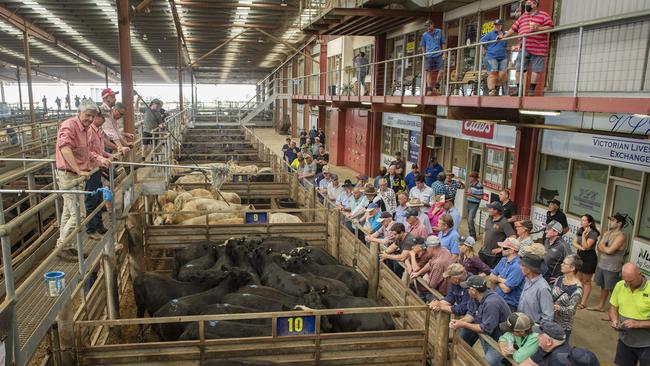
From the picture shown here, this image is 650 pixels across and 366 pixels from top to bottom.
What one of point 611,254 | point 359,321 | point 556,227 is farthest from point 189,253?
point 611,254

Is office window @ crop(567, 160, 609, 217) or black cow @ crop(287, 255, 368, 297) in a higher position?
office window @ crop(567, 160, 609, 217)

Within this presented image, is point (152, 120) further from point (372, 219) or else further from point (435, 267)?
point (435, 267)

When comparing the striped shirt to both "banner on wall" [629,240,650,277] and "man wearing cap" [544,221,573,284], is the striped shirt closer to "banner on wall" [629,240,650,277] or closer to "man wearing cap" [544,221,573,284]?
"man wearing cap" [544,221,573,284]

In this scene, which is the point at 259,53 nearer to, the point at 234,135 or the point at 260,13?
the point at 234,135

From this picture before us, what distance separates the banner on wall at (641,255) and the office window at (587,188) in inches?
42.1

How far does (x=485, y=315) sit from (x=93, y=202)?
17.7 ft

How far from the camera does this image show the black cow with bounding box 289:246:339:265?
9125mm

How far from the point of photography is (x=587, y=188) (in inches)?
435

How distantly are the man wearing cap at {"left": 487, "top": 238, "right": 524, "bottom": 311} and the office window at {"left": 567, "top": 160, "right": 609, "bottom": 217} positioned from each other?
5285mm

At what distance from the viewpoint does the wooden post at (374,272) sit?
802 cm

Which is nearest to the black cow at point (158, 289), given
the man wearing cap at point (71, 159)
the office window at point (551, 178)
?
the man wearing cap at point (71, 159)

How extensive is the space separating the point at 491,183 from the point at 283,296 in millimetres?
8617

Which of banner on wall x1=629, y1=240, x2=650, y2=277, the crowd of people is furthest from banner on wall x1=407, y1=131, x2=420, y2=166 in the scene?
banner on wall x1=629, y1=240, x2=650, y2=277

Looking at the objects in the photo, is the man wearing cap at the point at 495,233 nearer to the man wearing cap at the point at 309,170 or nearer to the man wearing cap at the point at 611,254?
the man wearing cap at the point at 611,254
